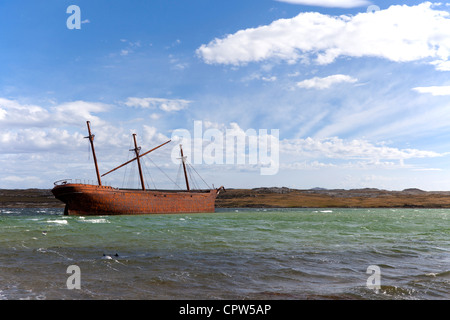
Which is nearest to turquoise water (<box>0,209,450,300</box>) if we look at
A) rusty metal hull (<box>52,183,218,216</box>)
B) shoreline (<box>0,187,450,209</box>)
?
rusty metal hull (<box>52,183,218,216</box>)

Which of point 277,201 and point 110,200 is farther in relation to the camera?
point 277,201

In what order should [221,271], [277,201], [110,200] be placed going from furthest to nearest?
[277,201], [110,200], [221,271]

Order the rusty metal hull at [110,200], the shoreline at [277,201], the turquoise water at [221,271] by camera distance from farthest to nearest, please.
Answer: the shoreline at [277,201] < the rusty metal hull at [110,200] < the turquoise water at [221,271]

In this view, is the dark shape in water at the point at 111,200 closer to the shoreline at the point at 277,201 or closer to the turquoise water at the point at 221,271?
the turquoise water at the point at 221,271

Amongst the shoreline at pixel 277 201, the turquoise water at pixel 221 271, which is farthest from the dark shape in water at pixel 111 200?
the shoreline at pixel 277 201

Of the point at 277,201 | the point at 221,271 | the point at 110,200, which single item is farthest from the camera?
the point at 277,201

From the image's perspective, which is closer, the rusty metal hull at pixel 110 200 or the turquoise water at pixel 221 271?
the turquoise water at pixel 221 271

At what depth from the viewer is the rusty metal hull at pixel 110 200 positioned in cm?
5847

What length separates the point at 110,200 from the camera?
60.6 m

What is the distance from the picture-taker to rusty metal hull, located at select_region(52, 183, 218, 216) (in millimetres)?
58469

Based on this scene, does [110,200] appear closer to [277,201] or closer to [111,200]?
[111,200]

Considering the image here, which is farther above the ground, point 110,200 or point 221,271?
point 221,271

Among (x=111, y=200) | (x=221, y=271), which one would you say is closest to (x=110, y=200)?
(x=111, y=200)
